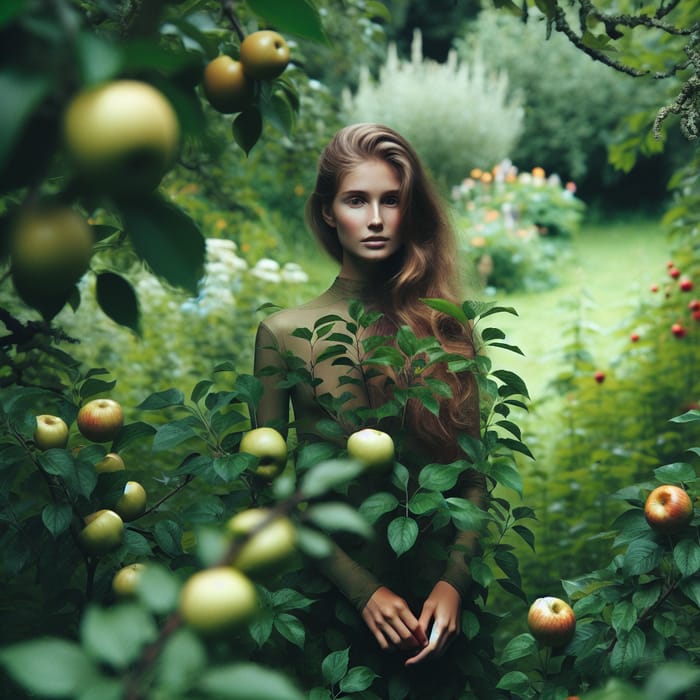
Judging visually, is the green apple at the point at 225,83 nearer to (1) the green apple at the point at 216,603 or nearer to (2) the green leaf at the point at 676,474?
(1) the green apple at the point at 216,603

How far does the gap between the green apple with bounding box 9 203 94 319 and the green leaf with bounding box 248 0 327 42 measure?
201mm

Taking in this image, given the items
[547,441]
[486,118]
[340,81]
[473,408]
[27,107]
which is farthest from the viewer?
[340,81]

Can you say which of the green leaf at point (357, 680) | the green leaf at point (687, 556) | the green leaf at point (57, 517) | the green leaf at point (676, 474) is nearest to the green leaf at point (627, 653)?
the green leaf at point (687, 556)

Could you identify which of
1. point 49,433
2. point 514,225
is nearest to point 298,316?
point 49,433

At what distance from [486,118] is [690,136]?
8205mm

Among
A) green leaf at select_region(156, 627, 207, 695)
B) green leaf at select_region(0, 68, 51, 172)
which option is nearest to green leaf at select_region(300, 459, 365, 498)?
green leaf at select_region(156, 627, 207, 695)

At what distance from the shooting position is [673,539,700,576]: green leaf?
1055mm

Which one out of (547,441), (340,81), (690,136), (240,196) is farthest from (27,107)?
(340,81)

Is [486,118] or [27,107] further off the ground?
[27,107]

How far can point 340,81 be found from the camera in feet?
36.6

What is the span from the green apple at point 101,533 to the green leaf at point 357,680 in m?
0.37

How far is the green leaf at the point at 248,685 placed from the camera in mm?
420

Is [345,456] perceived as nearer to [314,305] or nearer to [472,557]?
[472,557]

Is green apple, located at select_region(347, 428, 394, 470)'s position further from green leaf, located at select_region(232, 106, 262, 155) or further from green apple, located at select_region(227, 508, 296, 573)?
green apple, located at select_region(227, 508, 296, 573)
